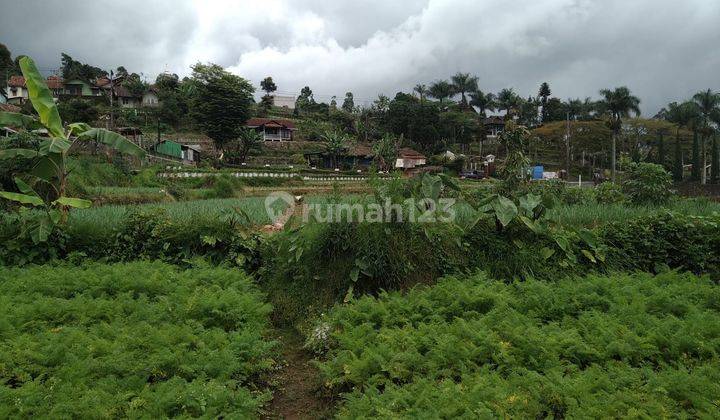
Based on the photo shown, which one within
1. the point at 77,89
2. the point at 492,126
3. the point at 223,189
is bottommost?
the point at 223,189

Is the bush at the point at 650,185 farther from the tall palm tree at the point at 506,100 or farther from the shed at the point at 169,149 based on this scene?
the tall palm tree at the point at 506,100

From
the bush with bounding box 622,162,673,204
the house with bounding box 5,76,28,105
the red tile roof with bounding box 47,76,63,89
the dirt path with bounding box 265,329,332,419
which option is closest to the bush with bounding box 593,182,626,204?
the bush with bounding box 622,162,673,204

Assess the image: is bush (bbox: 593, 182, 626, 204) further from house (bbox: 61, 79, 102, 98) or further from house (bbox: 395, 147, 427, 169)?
house (bbox: 61, 79, 102, 98)

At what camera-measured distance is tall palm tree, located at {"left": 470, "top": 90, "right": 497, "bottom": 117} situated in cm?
7256

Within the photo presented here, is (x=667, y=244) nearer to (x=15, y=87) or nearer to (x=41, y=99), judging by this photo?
(x=41, y=99)

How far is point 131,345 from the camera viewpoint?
3.84m

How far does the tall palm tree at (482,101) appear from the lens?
238 feet

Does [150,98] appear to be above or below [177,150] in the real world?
above

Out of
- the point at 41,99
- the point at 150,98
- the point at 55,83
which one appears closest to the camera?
the point at 41,99

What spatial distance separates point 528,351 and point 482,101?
2914 inches

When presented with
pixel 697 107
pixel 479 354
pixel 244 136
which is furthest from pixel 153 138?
pixel 697 107

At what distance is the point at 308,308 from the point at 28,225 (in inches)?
189

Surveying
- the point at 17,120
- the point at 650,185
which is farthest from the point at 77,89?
the point at 650,185

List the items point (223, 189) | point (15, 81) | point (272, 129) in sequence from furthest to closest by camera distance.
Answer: point (272, 129) → point (15, 81) → point (223, 189)
